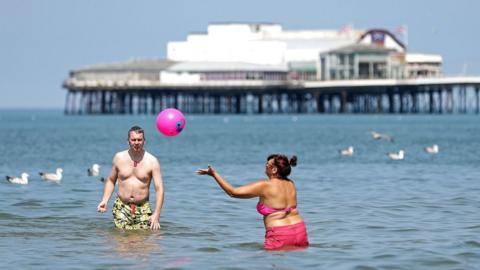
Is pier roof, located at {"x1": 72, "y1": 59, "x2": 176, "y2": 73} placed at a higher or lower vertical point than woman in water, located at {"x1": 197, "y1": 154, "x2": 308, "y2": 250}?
higher

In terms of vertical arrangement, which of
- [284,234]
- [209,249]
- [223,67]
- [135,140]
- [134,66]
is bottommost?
[209,249]

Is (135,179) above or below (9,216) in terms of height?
above

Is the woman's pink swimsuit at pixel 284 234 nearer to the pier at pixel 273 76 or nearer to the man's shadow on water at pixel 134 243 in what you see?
the man's shadow on water at pixel 134 243

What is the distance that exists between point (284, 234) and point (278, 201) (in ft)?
2.10

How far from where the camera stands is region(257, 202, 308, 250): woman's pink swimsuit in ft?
61.4

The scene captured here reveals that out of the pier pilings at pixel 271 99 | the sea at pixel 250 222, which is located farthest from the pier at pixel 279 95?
the sea at pixel 250 222

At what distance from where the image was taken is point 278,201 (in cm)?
1853

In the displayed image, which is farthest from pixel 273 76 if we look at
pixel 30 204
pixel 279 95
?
pixel 30 204

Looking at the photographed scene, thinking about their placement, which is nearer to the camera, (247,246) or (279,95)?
(247,246)

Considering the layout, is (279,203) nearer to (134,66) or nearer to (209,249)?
(209,249)

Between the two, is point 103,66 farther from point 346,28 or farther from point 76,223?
point 76,223

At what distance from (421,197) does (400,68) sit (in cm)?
12857

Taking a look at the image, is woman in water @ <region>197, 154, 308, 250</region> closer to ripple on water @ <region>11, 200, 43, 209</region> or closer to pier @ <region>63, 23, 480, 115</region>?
ripple on water @ <region>11, 200, 43, 209</region>

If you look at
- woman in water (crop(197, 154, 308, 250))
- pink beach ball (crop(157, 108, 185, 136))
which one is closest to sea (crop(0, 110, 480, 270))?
woman in water (crop(197, 154, 308, 250))
